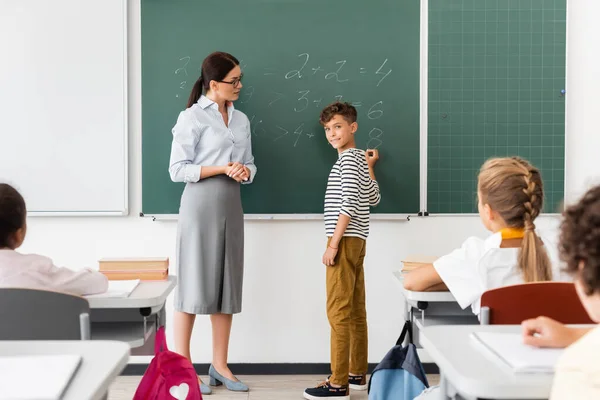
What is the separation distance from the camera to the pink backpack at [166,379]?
7.60 ft

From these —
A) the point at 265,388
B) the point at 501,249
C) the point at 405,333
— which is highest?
the point at 501,249

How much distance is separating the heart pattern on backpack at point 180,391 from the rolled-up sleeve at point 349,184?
136 centimetres

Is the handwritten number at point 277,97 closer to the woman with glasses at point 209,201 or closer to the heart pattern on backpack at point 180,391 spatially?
the woman with glasses at point 209,201

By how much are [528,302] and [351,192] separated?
1589 mm

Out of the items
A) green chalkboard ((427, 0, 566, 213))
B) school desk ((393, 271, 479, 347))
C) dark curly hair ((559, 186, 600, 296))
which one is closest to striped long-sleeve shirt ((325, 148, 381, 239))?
green chalkboard ((427, 0, 566, 213))

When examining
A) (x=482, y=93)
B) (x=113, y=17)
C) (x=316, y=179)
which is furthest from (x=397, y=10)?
(x=113, y=17)

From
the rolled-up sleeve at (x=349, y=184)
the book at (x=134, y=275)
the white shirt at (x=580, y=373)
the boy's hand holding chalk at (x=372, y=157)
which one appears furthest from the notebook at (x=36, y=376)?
the boy's hand holding chalk at (x=372, y=157)

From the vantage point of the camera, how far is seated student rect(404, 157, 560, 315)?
7.36ft

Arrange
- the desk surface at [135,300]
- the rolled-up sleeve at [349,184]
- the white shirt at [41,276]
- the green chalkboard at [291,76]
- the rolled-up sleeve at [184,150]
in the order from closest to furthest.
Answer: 1. the white shirt at [41,276]
2. the desk surface at [135,300]
3. the rolled-up sleeve at [349,184]
4. the rolled-up sleeve at [184,150]
5. the green chalkboard at [291,76]

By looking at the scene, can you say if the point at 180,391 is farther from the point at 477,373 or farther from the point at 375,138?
the point at 375,138

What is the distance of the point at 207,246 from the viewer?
3621 millimetres

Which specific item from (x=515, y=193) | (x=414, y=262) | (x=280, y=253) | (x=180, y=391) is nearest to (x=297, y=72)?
(x=280, y=253)

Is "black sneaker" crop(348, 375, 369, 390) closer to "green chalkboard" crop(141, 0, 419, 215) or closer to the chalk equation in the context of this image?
"green chalkboard" crop(141, 0, 419, 215)

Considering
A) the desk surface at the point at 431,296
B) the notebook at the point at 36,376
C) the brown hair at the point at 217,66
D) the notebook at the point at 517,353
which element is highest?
the brown hair at the point at 217,66
